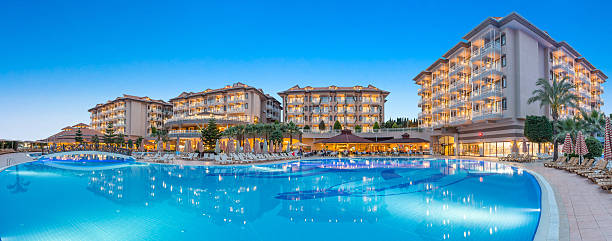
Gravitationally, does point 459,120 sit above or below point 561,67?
below

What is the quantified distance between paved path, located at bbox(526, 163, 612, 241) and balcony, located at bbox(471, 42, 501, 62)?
2548 cm

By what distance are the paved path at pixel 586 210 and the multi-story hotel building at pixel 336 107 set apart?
47610 millimetres

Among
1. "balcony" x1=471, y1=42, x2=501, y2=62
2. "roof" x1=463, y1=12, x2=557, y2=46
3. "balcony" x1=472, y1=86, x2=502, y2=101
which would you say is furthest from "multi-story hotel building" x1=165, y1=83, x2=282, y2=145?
"roof" x1=463, y1=12, x2=557, y2=46

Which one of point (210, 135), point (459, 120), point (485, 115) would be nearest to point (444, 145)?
point (459, 120)

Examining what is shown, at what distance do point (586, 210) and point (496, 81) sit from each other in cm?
3122

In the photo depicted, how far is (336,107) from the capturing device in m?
59.4

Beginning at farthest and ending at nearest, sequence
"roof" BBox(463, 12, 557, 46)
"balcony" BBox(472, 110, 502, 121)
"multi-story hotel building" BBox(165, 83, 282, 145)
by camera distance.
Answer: "multi-story hotel building" BBox(165, 83, 282, 145), "balcony" BBox(472, 110, 502, 121), "roof" BBox(463, 12, 557, 46)

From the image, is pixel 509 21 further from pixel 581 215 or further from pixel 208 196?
pixel 208 196

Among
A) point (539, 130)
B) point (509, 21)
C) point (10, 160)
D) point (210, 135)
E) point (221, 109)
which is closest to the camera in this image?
point (10, 160)

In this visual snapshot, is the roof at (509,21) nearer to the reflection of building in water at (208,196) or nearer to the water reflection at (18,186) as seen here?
→ the reflection of building in water at (208,196)

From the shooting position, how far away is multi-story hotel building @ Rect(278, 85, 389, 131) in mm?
58812

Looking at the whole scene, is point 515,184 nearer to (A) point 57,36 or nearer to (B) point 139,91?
(A) point 57,36

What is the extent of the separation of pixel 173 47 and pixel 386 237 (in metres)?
58.3

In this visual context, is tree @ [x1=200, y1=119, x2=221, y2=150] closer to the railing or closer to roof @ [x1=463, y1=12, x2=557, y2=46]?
the railing
